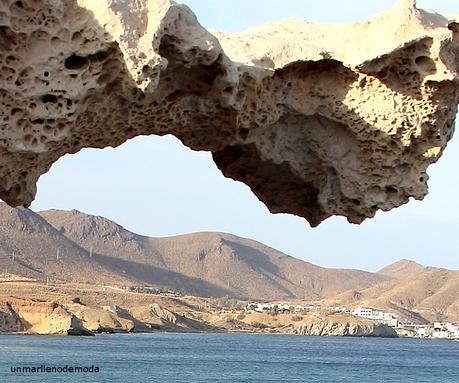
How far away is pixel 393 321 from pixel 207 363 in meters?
87.5

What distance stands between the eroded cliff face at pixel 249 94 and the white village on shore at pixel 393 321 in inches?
5281

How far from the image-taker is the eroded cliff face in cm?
826

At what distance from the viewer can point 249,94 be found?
30.6 feet

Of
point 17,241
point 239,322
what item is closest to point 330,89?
point 239,322

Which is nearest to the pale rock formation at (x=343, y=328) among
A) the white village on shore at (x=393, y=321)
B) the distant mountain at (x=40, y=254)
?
the white village on shore at (x=393, y=321)

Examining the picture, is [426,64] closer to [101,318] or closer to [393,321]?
[101,318]

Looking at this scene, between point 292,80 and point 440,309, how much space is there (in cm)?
15771

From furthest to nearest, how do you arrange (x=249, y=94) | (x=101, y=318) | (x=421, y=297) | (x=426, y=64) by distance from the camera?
1. (x=421, y=297)
2. (x=101, y=318)
3. (x=426, y=64)
4. (x=249, y=94)

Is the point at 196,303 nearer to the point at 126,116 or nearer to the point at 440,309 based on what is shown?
the point at 440,309

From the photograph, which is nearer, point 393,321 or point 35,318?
point 35,318

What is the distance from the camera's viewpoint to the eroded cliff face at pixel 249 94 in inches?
325

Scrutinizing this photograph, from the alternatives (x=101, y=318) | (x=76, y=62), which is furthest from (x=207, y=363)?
(x=76, y=62)

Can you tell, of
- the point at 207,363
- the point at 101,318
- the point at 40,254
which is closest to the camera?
the point at 207,363

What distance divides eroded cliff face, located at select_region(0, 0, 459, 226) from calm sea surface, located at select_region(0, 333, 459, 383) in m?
35.6
